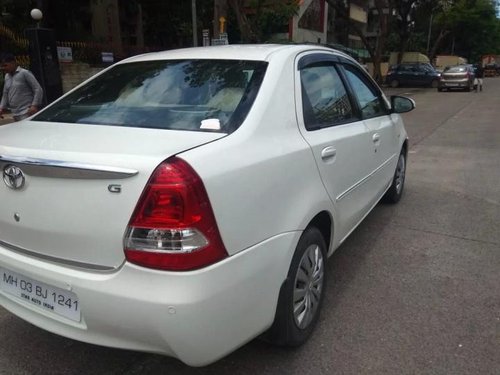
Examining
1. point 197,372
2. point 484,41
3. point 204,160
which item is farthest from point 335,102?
point 484,41

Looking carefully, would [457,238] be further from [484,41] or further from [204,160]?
[484,41]

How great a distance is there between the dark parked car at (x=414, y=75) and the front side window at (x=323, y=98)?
1215 inches

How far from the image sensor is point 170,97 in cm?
286

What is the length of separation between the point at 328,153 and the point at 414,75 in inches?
1265

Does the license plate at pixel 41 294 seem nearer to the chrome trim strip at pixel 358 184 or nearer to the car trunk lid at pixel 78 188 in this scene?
the car trunk lid at pixel 78 188

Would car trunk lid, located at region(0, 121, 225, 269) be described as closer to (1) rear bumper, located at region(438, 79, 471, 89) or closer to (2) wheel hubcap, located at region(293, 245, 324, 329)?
(2) wheel hubcap, located at region(293, 245, 324, 329)

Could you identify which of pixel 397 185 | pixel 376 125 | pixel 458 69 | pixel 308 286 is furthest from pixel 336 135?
pixel 458 69

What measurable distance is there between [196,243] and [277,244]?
1.63ft

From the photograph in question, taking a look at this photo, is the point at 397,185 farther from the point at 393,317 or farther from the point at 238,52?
the point at 238,52

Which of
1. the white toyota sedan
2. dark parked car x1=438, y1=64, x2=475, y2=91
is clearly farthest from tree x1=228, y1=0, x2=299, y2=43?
the white toyota sedan

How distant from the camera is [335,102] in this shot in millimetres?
3498

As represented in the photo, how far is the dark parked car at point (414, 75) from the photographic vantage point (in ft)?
106

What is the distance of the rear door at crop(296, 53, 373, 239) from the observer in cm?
296

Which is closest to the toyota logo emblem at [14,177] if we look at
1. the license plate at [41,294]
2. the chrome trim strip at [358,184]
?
the license plate at [41,294]
